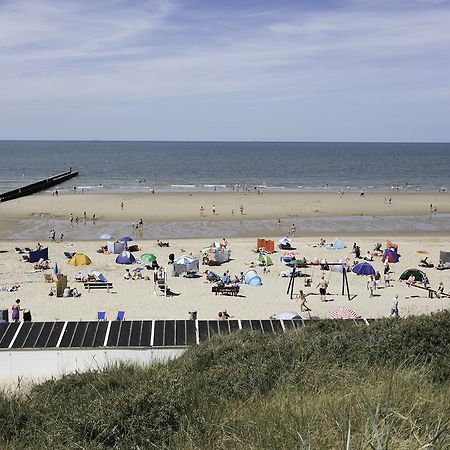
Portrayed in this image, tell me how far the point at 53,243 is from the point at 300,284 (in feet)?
49.4

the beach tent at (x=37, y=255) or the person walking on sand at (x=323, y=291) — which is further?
the beach tent at (x=37, y=255)

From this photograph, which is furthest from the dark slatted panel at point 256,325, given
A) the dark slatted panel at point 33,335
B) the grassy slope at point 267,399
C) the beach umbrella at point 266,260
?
the beach umbrella at point 266,260

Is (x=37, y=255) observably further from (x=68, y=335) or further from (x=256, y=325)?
(x=256, y=325)

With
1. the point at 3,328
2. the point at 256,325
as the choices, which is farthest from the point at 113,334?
the point at 256,325

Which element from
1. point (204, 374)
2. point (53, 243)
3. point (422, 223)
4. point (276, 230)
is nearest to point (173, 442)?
point (204, 374)

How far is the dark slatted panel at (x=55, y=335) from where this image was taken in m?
12.9

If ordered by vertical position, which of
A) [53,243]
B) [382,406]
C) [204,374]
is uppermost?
[382,406]

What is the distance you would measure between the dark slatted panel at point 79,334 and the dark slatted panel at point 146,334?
130 cm

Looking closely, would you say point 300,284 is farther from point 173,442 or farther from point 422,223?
point 422,223

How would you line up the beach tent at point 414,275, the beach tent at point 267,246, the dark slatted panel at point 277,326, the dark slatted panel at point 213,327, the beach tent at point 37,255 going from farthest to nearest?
the beach tent at point 267,246 < the beach tent at point 37,255 < the beach tent at point 414,275 < the dark slatted panel at point 277,326 < the dark slatted panel at point 213,327

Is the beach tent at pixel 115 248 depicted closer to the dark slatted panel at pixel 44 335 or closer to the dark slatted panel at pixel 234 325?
the dark slatted panel at pixel 44 335

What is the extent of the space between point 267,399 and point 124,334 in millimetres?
7241

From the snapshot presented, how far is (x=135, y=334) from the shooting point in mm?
13305

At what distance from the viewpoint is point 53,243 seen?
3203 cm
